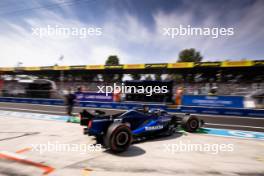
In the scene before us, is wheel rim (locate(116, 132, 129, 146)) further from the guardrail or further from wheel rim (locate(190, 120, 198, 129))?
the guardrail

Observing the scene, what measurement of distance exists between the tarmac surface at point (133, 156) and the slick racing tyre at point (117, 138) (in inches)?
8.2

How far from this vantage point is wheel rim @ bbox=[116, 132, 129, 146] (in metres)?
4.97

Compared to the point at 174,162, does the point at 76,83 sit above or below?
above

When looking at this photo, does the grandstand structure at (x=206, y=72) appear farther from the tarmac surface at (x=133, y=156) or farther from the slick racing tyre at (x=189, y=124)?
the tarmac surface at (x=133, y=156)

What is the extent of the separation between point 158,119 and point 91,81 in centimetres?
2823

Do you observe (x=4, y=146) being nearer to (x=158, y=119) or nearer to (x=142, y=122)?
(x=142, y=122)

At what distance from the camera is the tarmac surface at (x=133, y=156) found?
4.07m

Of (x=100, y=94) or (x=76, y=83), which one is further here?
(x=76, y=83)

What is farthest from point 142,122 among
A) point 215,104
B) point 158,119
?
point 215,104

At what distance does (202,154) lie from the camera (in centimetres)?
509

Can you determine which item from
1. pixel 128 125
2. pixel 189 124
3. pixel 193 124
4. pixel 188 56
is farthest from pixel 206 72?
pixel 188 56

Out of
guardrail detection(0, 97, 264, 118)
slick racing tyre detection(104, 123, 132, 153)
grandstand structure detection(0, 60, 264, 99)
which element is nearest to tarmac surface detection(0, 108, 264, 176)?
slick racing tyre detection(104, 123, 132, 153)

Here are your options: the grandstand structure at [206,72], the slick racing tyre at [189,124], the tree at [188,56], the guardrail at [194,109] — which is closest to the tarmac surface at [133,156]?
the slick racing tyre at [189,124]

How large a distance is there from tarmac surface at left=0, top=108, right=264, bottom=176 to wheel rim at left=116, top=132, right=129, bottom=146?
0.31 metres
